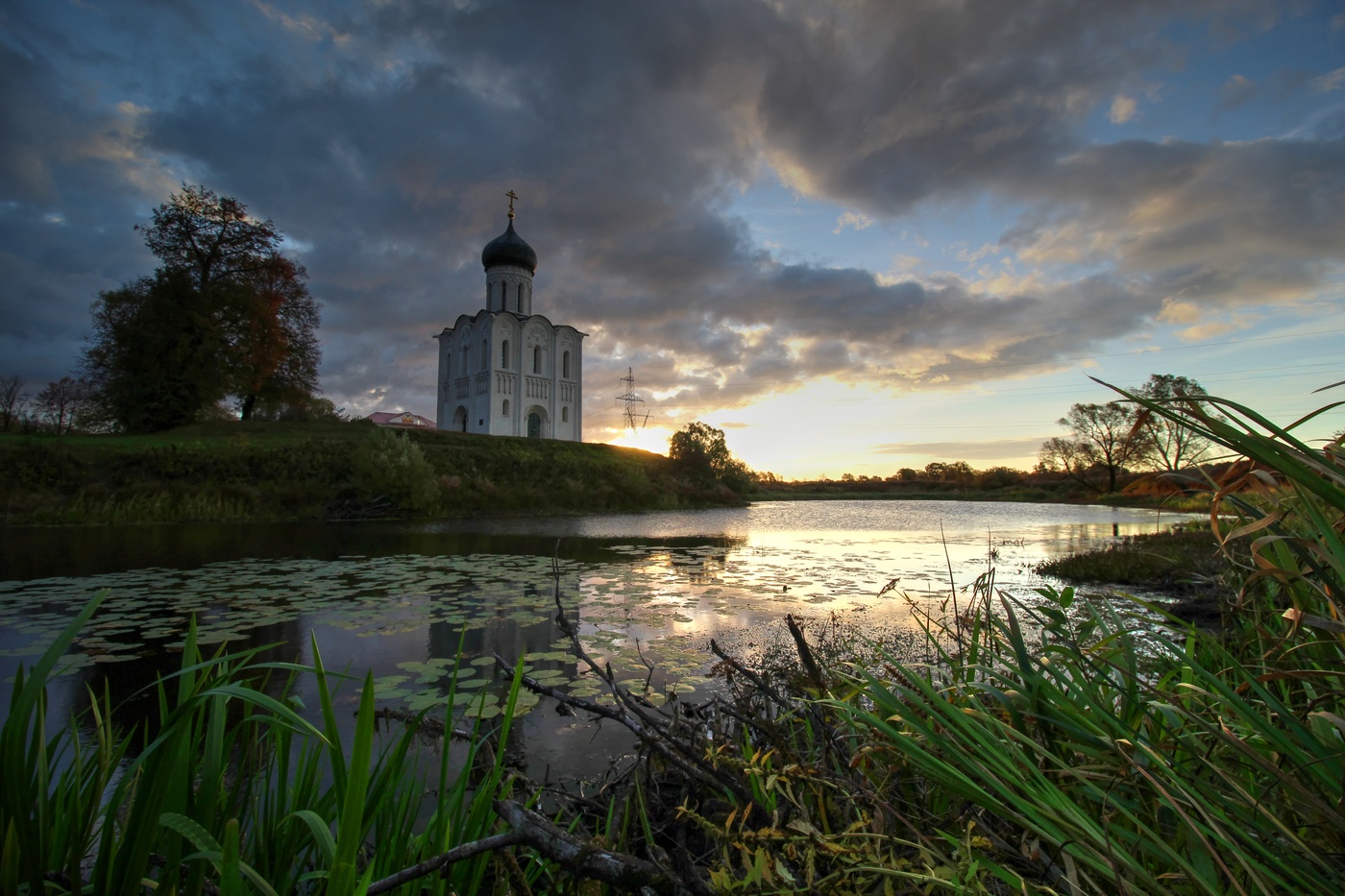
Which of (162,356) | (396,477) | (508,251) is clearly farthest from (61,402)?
(396,477)

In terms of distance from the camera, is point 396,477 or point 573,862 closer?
point 573,862

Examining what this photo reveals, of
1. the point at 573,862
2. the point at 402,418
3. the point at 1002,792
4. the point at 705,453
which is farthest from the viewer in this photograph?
the point at 402,418

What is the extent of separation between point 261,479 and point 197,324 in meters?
10.6

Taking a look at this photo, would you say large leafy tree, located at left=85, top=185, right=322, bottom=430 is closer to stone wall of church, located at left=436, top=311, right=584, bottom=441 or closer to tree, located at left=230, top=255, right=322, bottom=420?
tree, located at left=230, top=255, right=322, bottom=420

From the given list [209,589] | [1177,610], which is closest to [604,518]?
[209,589]

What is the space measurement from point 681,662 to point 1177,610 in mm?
4840

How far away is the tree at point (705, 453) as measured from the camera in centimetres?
3083

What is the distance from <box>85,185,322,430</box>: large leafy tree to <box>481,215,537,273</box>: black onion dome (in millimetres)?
14833

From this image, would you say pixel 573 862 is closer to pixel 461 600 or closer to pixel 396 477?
pixel 461 600

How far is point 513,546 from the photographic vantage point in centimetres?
1049

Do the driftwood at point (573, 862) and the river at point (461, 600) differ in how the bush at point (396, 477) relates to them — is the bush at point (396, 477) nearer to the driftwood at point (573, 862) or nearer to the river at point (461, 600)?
the river at point (461, 600)

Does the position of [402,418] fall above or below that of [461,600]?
above

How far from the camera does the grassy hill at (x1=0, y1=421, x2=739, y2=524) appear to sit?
1335cm

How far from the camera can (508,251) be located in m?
40.5
